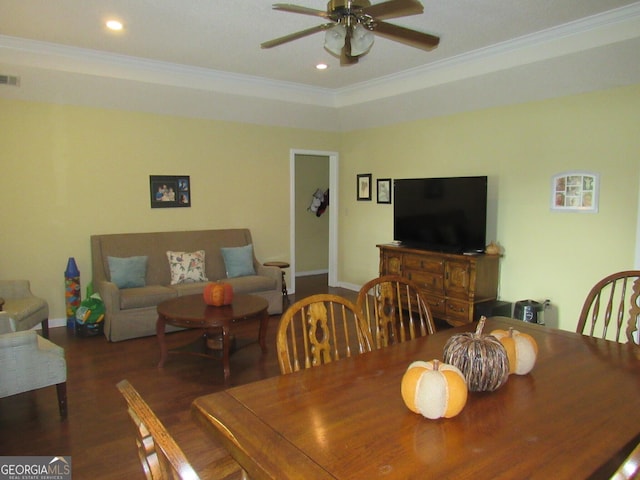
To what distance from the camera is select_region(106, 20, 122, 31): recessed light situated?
3.53m

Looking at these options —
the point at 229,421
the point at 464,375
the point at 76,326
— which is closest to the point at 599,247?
the point at 464,375

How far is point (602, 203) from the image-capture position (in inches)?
163

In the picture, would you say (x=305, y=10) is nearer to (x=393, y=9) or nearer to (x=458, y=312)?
(x=393, y=9)

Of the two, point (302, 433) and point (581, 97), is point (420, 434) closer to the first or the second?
point (302, 433)

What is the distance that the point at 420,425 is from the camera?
48.3 inches

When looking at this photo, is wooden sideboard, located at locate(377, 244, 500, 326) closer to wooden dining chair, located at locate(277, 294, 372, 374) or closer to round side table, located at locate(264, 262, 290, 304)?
round side table, located at locate(264, 262, 290, 304)

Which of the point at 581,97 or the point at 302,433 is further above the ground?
Result: the point at 581,97

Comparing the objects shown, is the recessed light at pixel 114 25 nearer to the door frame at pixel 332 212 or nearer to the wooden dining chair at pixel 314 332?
the wooden dining chair at pixel 314 332

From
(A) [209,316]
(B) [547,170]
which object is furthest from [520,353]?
(B) [547,170]

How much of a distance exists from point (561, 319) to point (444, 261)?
127cm

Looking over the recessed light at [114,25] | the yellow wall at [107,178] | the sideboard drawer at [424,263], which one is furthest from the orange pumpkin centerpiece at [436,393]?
the yellow wall at [107,178]

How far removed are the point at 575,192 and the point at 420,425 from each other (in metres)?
3.92

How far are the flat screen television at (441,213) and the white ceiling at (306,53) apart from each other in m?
0.93

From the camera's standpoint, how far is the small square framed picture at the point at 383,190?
625 cm
